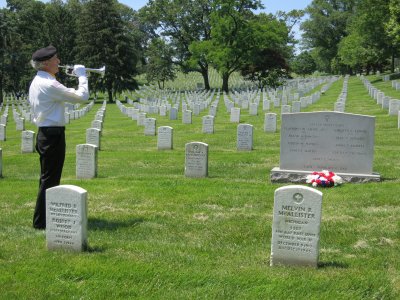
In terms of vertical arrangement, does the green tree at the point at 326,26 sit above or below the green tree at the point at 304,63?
above

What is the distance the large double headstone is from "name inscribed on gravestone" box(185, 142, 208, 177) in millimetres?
1657

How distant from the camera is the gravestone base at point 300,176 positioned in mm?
10023

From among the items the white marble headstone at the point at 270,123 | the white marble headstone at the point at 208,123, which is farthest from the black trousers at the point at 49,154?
the white marble headstone at the point at 208,123

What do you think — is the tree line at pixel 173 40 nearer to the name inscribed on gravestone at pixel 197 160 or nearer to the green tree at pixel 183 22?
the green tree at pixel 183 22

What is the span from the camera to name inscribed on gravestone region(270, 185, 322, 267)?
5281 millimetres

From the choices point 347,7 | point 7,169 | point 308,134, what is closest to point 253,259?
point 308,134

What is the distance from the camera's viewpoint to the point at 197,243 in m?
6.32

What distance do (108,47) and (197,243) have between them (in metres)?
47.2

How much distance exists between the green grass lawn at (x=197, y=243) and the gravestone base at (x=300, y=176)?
297 millimetres

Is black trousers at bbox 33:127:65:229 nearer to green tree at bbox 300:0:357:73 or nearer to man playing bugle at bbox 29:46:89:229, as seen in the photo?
man playing bugle at bbox 29:46:89:229

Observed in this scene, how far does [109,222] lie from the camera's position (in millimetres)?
7301

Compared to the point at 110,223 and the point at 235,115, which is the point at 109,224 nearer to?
the point at 110,223

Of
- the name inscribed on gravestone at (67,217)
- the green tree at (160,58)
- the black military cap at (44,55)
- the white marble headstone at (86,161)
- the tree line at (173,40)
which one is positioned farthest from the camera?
the green tree at (160,58)

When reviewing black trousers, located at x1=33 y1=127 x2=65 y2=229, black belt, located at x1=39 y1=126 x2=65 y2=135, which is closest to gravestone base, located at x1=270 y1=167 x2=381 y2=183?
black trousers, located at x1=33 y1=127 x2=65 y2=229
